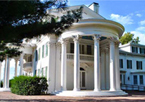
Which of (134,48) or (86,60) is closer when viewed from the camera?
(86,60)

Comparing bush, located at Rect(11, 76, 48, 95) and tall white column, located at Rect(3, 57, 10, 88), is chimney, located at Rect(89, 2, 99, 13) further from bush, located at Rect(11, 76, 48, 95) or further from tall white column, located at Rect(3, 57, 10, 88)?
tall white column, located at Rect(3, 57, 10, 88)

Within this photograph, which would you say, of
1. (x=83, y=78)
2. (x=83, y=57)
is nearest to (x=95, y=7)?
(x=83, y=57)

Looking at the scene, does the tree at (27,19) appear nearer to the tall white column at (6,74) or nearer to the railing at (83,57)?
the railing at (83,57)

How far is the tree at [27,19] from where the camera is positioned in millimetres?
7652

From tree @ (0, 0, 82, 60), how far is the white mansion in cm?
750

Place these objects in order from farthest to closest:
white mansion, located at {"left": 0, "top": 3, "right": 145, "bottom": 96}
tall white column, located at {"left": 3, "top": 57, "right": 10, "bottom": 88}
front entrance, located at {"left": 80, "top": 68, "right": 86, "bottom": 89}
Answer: tall white column, located at {"left": 3, "top": 57, "right": 10, "bottom": 88} < front entrance, located at {"left": 80, "top": 68, "right": 86, "bottom": 89} < white mansion, located at {"left": 0, "top": 3, "right": 145, "bottom": 96}

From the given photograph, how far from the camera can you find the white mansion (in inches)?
686

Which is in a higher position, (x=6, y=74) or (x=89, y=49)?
(x=89, y=49)

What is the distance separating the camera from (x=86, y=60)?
70.7ft

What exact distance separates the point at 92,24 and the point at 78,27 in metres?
1.37

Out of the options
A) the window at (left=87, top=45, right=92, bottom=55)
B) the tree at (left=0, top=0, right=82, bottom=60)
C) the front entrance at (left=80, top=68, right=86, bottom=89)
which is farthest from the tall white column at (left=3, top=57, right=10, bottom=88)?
the tree at (left=0, top=0, right=82, bottom=60)

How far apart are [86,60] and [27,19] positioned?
13171mm

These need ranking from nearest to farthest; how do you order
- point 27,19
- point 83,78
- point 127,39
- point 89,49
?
1. point 27,19
2. point 83,78
3. point 89,49
4. point 127,39

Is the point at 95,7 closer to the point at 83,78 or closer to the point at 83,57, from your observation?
the point at 83,57
